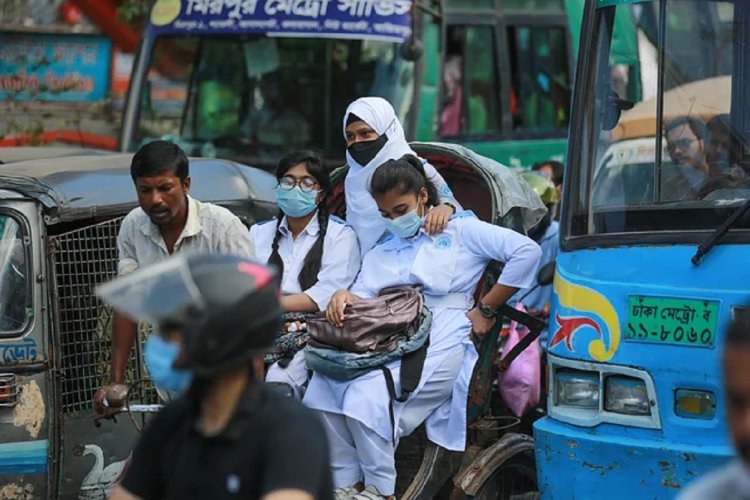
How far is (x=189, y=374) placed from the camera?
10.5 ft

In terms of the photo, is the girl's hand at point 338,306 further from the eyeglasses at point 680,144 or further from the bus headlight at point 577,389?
the eyeglasses at point 680,144

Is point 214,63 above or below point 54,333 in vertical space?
above

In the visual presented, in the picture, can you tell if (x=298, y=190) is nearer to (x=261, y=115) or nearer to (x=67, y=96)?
(x=261, y=115)

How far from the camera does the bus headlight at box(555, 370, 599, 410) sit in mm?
5516

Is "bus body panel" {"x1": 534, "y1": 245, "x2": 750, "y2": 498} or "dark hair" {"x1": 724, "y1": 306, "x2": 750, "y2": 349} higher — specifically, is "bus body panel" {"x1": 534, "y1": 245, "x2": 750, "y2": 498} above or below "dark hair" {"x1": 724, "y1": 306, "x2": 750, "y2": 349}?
below

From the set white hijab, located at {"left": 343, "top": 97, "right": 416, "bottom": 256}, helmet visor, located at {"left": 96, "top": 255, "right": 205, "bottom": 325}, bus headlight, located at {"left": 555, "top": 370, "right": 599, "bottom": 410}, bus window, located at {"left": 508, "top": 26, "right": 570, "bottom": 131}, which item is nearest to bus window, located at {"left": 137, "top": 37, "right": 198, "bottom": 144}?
bus window, located at {"left": 508, "top": 26, "right": 570, "bottom": 131}

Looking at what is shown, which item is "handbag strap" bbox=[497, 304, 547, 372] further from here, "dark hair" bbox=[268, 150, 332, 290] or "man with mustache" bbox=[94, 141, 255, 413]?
"man with mustache" bbox=[94, 141, 255, 413]

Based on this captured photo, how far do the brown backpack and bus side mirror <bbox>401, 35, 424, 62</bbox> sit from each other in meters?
5.23

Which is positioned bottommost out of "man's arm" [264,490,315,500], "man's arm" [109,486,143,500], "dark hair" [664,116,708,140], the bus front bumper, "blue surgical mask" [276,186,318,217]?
the bus front bumper

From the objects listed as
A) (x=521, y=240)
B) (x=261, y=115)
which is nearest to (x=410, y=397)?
(x=521, y=240)

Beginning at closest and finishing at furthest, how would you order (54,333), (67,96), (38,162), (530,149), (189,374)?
(189,374), (54,333), (38,162), (530,149), (67,96)

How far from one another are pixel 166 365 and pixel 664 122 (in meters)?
3.24

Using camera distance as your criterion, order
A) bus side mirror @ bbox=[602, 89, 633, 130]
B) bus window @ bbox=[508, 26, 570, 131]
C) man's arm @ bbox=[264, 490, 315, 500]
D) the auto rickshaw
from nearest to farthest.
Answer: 1. man's arm @ bbox=[264, 490, 315, 500]
2. the auto rickshaw
3. bus side mirror @ bbox=[602, 89, 633, 130]
4. bus window @ bbox=[508, 26, 570, 131]

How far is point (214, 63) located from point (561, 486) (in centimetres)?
703
